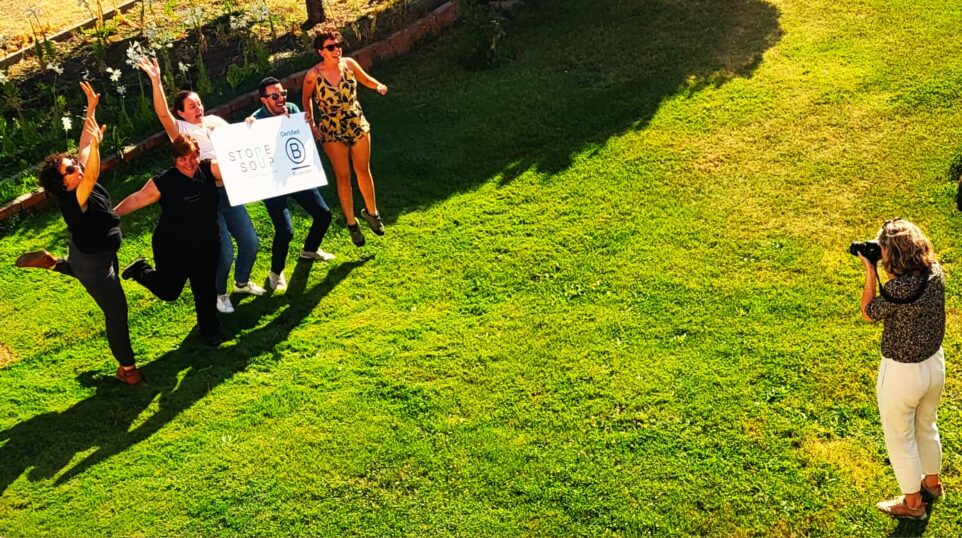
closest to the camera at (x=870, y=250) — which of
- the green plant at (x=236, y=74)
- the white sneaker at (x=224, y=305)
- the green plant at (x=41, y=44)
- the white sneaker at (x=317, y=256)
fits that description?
the white sneaker at (x=317, y=256)

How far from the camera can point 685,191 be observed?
30.2ft

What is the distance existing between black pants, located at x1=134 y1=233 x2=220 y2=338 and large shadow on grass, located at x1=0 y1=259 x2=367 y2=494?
1.15ft

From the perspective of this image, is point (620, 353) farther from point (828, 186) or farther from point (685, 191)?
point (828, 186)

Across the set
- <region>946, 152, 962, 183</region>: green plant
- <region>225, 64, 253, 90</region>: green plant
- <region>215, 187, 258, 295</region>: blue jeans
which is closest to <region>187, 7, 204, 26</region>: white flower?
<region>225, 64, 253, 90</region>: green plant

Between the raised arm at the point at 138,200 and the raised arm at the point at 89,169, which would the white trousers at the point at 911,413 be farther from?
the raised arm at the point at 89,169

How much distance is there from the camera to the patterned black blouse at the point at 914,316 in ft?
16.8

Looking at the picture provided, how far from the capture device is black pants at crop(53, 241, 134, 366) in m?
6.75

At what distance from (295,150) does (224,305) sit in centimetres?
154

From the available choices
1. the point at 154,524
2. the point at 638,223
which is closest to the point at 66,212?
the point at 154,524

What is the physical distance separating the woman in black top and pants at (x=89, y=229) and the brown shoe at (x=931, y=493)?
5.78 metres

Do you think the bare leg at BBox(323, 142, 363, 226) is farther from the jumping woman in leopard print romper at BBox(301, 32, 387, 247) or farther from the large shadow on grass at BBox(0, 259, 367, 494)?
the large shadow on grass at BBox(0, 259, 367, 494)

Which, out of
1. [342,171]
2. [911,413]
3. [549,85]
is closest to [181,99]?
[342,171]

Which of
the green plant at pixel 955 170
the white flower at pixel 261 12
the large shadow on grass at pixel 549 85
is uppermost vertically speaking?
the white flower at pixel 261 12

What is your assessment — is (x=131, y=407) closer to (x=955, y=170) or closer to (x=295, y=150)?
(x=295, y=150)
